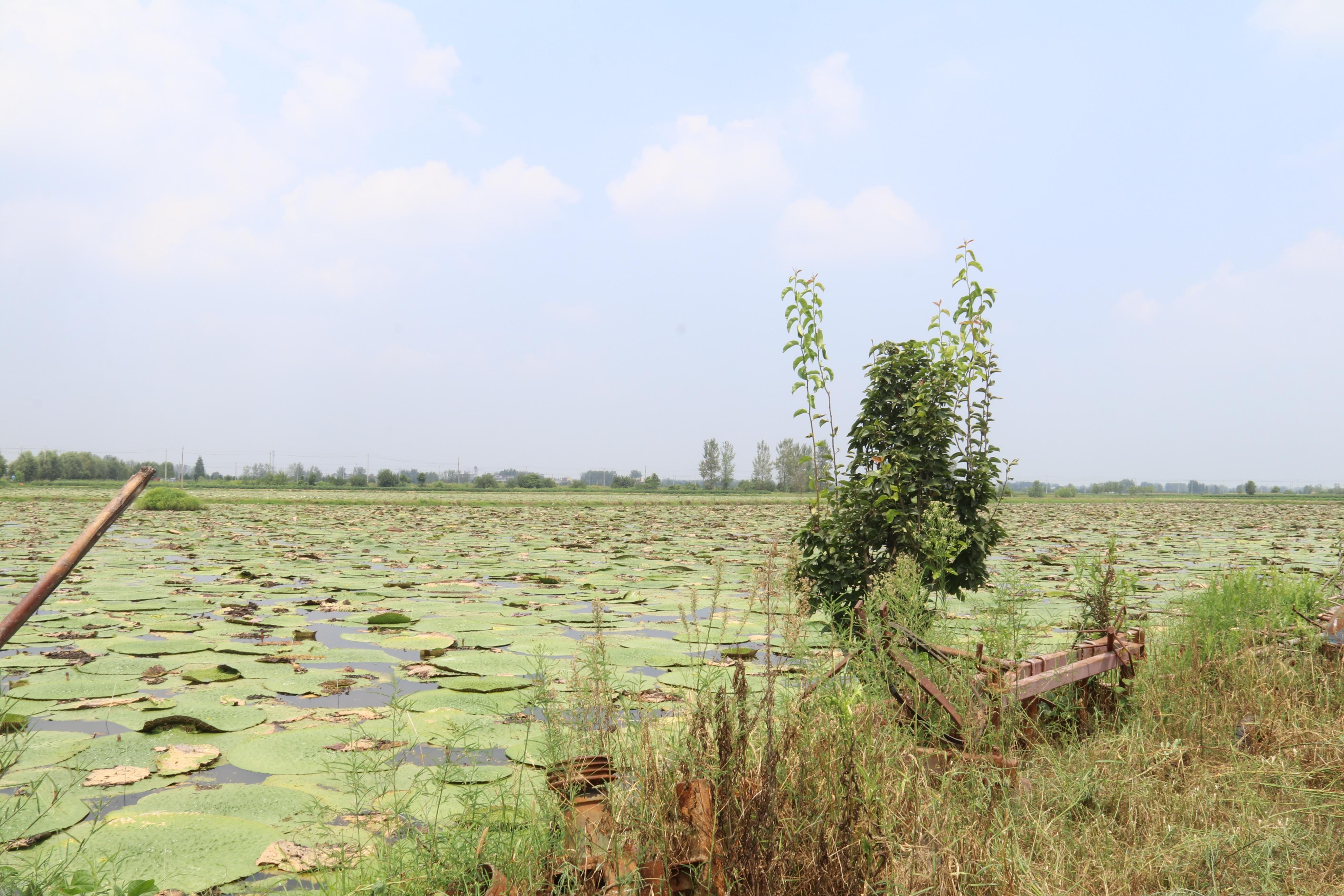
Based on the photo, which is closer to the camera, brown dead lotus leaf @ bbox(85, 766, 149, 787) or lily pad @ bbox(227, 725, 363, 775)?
brown dead lotus leaf @ bbox(85, 766, 149, 787)

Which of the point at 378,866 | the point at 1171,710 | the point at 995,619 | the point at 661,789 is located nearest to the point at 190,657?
the point at 378,866

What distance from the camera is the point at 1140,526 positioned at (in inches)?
775

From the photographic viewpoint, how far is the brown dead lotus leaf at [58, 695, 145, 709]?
4258 millimetres

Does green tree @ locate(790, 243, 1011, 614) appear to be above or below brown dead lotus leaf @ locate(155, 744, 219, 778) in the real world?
above

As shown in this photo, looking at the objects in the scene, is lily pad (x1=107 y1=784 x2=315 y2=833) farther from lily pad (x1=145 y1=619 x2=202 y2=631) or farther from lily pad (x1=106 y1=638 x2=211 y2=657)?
lily pad (x1=145 y1=619 x2=202 y2=631)

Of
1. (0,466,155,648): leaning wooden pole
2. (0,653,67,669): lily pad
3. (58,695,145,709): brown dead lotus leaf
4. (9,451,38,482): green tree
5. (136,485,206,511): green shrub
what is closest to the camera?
(0,466,155,648): leaning wooden pole

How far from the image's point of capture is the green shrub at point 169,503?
22797 mm

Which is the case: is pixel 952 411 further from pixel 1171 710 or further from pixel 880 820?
Result: pixel 880 820

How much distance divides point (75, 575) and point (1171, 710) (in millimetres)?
11407

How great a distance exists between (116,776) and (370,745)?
3.47 feet

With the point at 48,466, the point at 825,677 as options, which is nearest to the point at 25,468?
the point at 48,466

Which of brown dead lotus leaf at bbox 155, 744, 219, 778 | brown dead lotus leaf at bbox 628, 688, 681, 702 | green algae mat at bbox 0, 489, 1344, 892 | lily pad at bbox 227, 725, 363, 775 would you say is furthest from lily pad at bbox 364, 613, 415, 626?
brown dead lotus leaf at bbox 628, 688, 681, 702

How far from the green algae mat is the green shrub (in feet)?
28.4

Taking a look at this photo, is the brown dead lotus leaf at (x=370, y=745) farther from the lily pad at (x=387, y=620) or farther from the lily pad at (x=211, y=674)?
the lily pad at (x=387, y=620)
